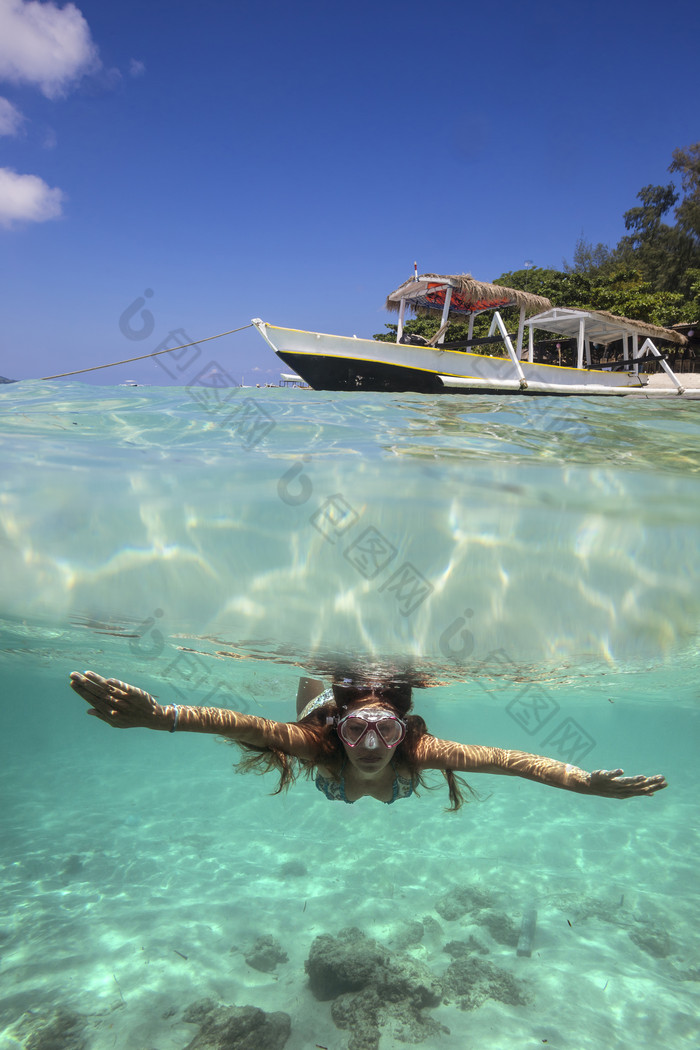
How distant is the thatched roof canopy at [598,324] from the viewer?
57.4ft

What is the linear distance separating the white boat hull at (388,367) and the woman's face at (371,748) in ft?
39.0

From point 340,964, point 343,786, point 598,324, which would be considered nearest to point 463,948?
Result: point 340,964

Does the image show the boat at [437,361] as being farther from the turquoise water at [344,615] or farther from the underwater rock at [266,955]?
the underwater rock at [266,955]

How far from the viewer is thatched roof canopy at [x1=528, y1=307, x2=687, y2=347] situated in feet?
57.4

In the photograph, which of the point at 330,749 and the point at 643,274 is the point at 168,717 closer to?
the point at 330,749

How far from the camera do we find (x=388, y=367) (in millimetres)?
15492

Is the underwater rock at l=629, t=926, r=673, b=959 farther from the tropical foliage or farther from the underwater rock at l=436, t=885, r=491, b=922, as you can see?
the tropical foliage

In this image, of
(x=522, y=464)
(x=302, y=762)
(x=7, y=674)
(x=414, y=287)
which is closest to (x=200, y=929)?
(x=302, y=762)

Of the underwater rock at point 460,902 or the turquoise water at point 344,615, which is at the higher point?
the turquoise water at point 344,615

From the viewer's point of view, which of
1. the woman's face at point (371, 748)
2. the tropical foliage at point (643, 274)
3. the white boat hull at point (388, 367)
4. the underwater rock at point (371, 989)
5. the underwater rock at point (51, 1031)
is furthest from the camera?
the tropical foliage at point (643, 274)

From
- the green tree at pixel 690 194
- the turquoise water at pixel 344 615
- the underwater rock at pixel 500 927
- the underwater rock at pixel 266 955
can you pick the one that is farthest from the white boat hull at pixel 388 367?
the green tree at pixel 690 194

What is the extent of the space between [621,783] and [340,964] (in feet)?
16.8

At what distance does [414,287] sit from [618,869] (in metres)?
15.0

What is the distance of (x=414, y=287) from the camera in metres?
17.0
